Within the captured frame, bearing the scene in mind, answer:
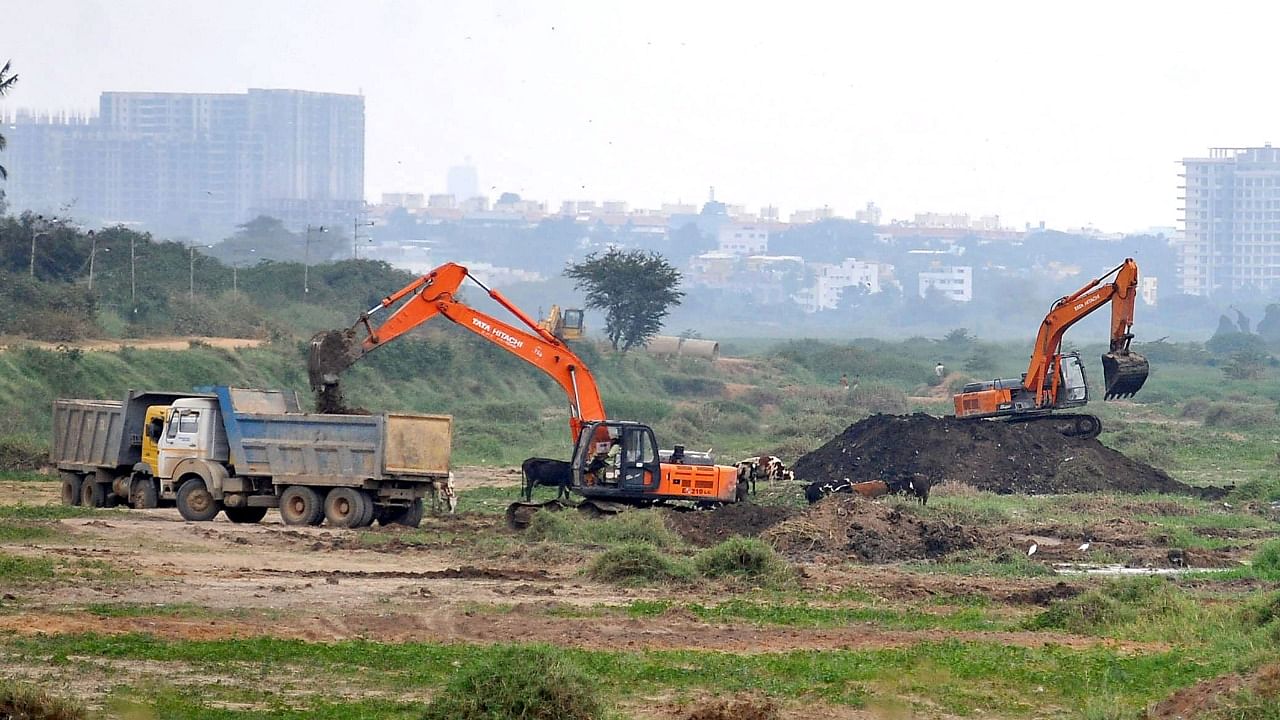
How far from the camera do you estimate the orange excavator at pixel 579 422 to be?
30.2 metres

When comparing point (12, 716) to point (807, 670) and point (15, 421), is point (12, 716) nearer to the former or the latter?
point (807, 670)

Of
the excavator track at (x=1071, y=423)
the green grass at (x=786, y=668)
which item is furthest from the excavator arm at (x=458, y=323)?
the excavator track at (x=1071, y=423)

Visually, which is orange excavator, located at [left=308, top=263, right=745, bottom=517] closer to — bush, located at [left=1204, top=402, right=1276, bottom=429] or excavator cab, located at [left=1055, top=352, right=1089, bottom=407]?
excavator cab, located at [left=1055, top=352, right=1089, bottom=407]

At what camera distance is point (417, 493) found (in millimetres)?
29922

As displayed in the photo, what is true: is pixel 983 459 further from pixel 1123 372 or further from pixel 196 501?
pixel 196 501

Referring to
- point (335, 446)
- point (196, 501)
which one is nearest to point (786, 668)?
point (335, 446)

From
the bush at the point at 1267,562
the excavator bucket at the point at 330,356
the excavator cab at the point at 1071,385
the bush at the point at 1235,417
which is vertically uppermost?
the excavator bucket at the point at 330,356

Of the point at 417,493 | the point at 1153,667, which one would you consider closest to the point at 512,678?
the point at 1153,667

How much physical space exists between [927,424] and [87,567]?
23.2 metres

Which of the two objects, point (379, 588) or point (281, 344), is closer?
point (379, 588)

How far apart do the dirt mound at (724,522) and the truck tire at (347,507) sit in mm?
5082

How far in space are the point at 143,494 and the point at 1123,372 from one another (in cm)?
2181

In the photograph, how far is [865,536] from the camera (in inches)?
1111

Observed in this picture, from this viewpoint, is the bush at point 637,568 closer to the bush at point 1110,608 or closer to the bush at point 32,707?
the bush at point 1110,608
